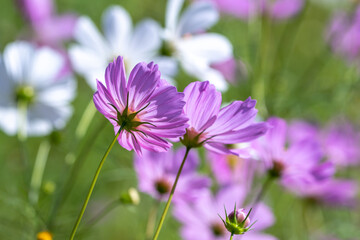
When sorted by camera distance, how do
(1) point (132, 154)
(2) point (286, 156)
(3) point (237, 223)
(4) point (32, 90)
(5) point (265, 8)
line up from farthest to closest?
(5) point (265, 8) < (1) point (132, 154) < (4) point (32, 90) < (2) point (286, 156) < (3) point (237, 223)

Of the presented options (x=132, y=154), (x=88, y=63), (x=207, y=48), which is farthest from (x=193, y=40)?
(x=132, y=154)

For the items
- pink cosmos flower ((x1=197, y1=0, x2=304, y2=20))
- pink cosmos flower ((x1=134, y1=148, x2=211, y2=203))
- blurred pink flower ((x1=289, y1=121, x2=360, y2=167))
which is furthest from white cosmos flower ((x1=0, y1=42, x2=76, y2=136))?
pink cosmos flower ((x1=197, y1=0, x2=304, y2=20))

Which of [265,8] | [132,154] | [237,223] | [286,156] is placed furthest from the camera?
[265,8]

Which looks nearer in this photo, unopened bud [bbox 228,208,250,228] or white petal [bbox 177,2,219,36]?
unopened bud [bbox 228,208,250,228]

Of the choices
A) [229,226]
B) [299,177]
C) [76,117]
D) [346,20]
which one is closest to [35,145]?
[76,117]

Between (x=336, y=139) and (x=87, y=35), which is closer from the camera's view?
(x=87, y=35)

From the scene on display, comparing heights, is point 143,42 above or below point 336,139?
below

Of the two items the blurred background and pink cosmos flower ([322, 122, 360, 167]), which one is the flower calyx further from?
pink cosmos flower ([322, 122, 360, 167])

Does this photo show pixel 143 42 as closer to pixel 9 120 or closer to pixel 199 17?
pixel 199 17
